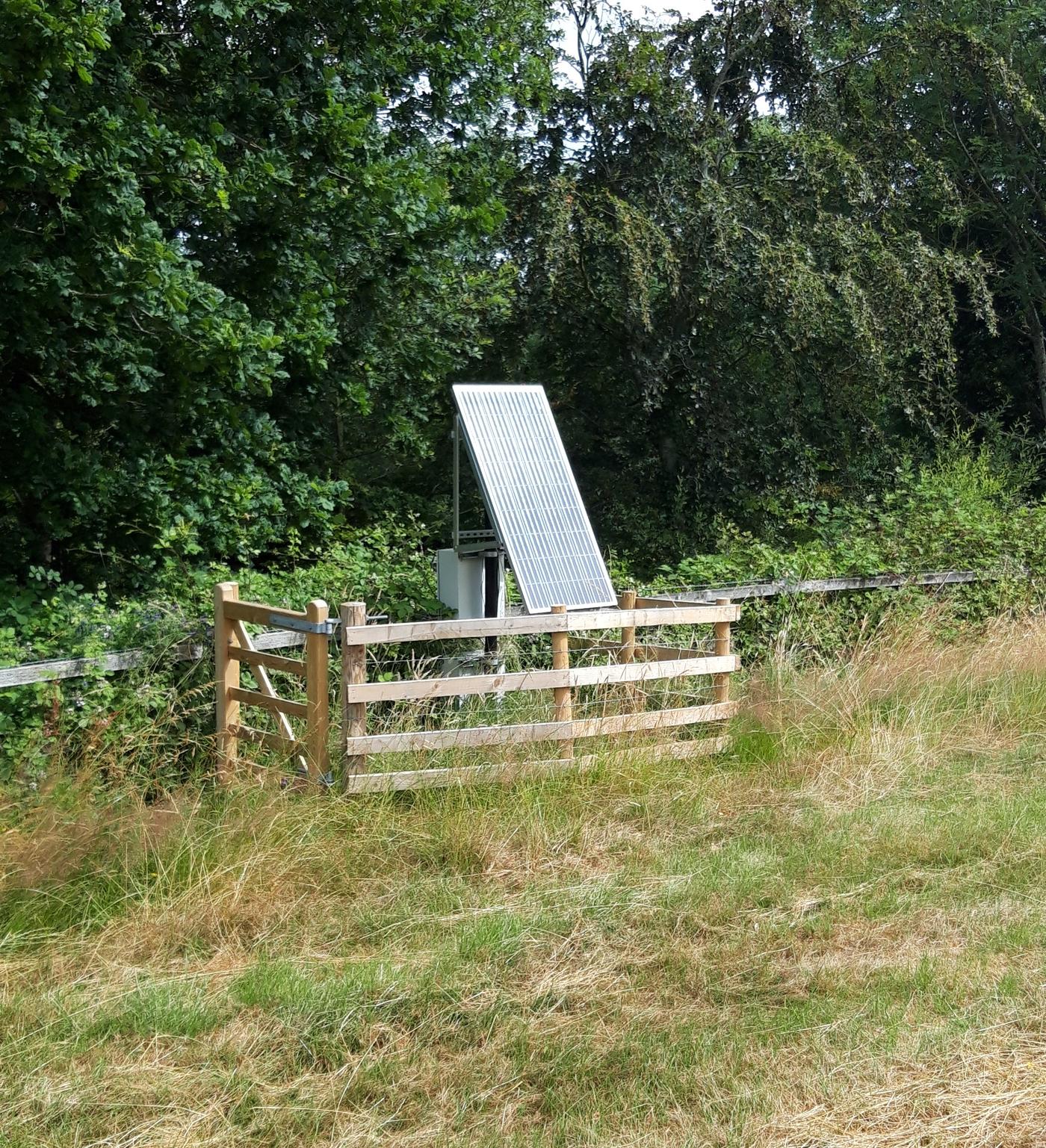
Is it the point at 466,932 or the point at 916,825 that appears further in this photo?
the point at 916,825

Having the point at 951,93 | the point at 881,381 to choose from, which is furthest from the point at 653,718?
the point at 951,93

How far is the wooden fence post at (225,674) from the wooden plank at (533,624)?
97 cm

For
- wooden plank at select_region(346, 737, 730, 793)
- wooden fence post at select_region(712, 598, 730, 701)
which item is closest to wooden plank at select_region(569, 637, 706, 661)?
wooden fence post at select_region(712, 598, 730, 701)

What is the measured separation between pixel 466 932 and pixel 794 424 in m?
11.8

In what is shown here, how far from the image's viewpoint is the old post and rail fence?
6.16 m

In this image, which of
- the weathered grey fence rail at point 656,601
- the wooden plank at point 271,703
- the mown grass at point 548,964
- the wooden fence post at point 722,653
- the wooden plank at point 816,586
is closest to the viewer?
the mown grass at point 548,964

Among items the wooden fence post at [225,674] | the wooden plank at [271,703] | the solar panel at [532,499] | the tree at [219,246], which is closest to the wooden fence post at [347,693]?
the wooden plank at [271,703]

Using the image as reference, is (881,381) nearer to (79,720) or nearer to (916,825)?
(916,825)

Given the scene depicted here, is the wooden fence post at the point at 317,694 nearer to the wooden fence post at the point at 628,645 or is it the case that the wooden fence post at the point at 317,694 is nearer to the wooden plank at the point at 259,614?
the wooden plank at the point at 259,614

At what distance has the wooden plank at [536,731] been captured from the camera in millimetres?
6156

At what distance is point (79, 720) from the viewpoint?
6324 mm

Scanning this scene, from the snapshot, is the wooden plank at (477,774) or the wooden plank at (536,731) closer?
the wooden plank at (477,774)

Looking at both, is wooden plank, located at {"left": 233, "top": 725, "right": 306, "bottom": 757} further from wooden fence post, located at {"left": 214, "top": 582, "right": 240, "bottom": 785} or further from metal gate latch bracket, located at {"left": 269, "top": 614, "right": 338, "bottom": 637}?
metal gate latch bracket, located at {"left": 269, "top": 614, "right": 338, "bottom": 637}

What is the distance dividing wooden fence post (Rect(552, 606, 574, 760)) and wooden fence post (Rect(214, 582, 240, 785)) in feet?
5.97
